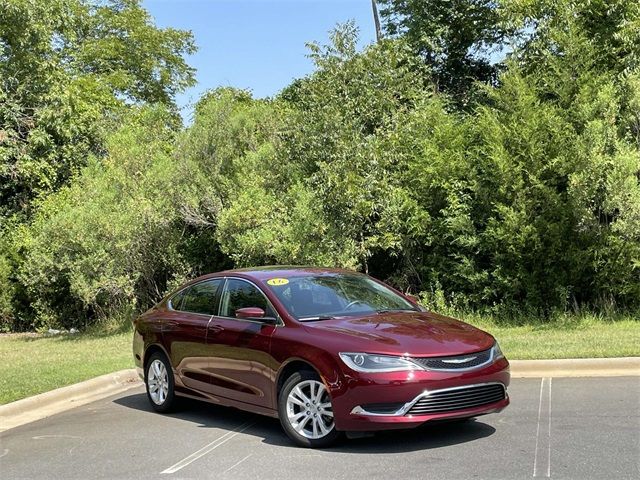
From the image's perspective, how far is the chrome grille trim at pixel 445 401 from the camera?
233 inches

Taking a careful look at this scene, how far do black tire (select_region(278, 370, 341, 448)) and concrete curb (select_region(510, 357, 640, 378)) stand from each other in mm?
3848

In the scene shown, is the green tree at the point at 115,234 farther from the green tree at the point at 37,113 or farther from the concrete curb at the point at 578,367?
the concrete curb at the point at 578,367

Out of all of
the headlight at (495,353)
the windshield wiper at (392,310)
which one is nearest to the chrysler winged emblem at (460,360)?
the headlight at (495,353)

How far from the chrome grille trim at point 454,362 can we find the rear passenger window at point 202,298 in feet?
8.92

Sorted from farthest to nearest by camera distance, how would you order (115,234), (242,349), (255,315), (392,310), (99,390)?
(115,234), (99,390), (392,310), (242,349), (255,315)

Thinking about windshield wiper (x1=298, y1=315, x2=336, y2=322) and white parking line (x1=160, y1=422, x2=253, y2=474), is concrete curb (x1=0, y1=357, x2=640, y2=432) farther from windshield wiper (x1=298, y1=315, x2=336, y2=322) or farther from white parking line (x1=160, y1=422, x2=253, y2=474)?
windshield wiper (x1=298, y1=315, x2=336, y2=322)

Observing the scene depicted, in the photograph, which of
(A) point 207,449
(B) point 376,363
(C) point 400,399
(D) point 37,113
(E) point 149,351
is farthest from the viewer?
(D) point 37,113

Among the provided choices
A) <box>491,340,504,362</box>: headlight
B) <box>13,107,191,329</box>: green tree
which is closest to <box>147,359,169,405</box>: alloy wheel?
<box>491,340,504,362</box>: headlight

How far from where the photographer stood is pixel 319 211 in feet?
48.5

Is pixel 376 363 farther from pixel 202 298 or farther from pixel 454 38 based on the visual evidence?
pixel 454 38

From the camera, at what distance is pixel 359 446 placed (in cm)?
634

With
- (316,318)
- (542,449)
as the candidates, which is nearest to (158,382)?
(316,318)

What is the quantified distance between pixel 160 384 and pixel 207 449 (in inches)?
78.5

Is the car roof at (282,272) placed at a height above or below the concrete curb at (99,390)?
above
